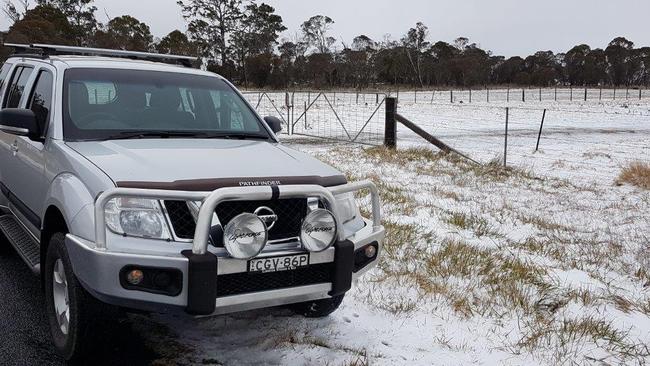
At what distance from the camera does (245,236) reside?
2879 mm

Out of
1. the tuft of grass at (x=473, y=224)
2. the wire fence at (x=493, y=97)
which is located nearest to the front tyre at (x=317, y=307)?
the tuft of grass at (x=473, y=224)

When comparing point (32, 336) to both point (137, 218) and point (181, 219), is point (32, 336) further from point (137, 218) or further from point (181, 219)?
point (181, 219)

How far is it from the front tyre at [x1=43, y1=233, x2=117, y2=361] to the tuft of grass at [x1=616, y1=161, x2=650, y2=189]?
961 cm

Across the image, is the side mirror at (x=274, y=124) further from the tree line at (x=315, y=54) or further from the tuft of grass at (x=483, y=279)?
the tree line at (x=315, y=54)

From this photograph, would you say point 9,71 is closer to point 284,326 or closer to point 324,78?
point 284,326

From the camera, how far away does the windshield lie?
404 centimetres

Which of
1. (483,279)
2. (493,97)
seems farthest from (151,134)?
(493,97)

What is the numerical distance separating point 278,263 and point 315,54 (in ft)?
221

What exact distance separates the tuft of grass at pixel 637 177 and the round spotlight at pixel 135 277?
960cm

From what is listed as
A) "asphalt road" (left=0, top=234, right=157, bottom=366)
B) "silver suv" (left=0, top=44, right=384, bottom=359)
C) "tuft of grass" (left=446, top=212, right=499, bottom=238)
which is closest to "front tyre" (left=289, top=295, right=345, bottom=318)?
"silver suv" (left=0, top=44, right=384, bottom=359)

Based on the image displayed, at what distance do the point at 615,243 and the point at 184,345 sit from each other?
4742 mm

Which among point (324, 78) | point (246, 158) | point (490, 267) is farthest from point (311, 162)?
point (324, 78)

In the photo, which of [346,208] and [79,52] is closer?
[346,208]

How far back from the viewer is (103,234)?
2.83m
